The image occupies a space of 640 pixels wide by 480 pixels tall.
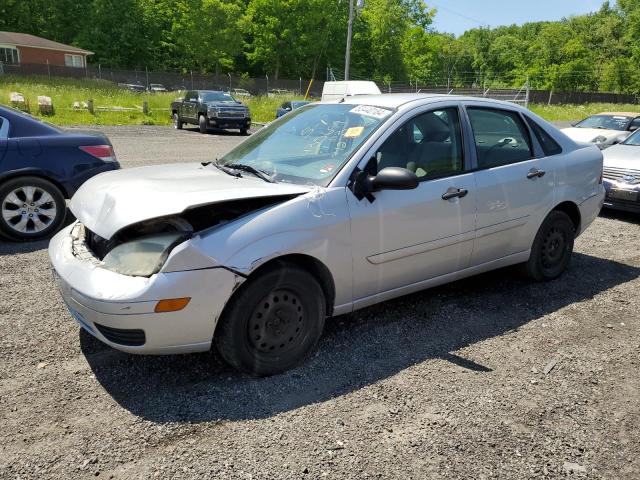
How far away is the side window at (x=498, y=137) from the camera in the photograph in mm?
4277

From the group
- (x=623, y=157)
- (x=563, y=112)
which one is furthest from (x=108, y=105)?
(x=563, y=112)

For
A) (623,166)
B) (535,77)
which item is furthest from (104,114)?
(535,77)

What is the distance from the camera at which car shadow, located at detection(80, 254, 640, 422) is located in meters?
3.02

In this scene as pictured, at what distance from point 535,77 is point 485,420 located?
90.1m

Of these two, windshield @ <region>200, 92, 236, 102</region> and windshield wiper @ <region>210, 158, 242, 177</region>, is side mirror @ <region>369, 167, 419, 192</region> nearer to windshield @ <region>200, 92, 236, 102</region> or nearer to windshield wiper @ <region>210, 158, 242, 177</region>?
windshield wiper @ <region>210, 158, 242, 177</region>

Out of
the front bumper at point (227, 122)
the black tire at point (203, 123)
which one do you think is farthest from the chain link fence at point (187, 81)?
the front bumper at point (227, 122)

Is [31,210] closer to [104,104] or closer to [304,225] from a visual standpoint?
[304,225]

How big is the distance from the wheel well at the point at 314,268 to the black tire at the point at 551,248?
2.24m

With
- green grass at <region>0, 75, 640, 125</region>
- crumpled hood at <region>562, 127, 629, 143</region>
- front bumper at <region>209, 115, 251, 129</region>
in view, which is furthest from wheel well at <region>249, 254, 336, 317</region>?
green grass at <region>0, 75, 640, 125</region>

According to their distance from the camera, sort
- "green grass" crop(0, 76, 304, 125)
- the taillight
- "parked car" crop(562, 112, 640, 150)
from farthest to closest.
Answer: "green grass" crop(0, 76, 304, 125)
"parked car" crop(562, 112, 640, 150)
the taillight

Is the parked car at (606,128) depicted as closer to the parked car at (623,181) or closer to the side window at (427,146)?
the parked car at (623,181)

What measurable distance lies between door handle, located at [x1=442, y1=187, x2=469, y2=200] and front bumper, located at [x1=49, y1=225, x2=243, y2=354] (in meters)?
1.71

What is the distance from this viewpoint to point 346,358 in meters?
3.55

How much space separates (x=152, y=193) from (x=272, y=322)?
1049 mm
